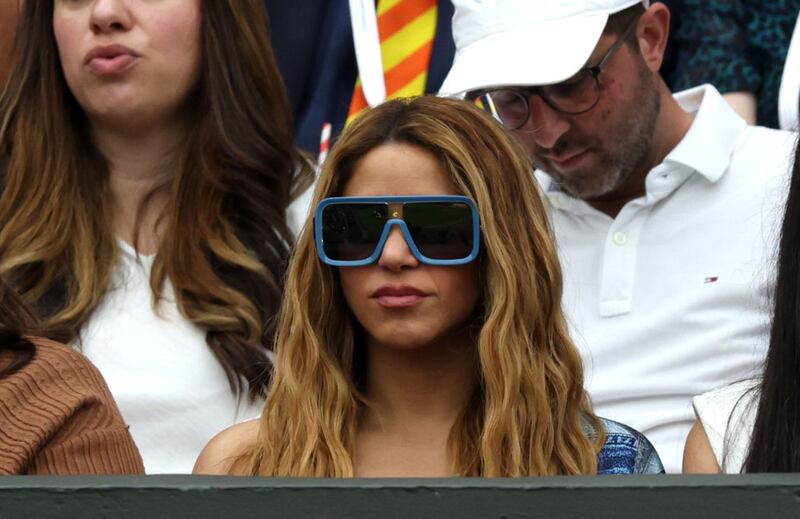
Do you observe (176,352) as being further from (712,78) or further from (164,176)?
(712,78)

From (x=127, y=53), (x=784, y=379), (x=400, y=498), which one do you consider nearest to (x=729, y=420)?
(x=784, y=379)

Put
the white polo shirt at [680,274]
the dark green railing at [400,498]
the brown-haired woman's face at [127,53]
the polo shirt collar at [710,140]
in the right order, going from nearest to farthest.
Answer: the dark green railing at [400,498] < the white polo shirt at [680,274] < the brown-haired woman's face at [127,53] < the polo shirt collar at [710,140]

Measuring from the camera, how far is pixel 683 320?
3111mm

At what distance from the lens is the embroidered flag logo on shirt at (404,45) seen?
12.6 ft

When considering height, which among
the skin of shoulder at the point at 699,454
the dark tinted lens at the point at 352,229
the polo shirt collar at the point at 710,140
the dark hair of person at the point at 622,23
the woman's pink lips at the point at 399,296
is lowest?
the skin of shoulder at the point at 699,454

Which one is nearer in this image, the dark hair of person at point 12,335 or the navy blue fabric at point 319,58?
the dark hair of person at point 12,335

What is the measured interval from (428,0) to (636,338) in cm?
114

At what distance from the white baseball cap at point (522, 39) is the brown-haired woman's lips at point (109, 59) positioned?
623 millimetres

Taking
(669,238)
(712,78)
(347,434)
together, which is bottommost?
(347,434)

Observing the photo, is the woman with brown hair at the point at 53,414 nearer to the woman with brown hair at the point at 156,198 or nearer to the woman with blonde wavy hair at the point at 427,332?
the woman with blonde wavy hair at the point at 427,332

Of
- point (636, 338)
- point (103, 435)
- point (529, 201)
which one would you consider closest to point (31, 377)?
point (103, 435)

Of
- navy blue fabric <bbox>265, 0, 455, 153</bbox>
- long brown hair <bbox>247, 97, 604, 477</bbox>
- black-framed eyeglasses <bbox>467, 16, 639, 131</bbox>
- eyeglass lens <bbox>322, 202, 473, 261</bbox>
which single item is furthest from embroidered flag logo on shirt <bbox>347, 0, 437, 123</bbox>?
eyeglass lens <bbox>322, 202, 473, 261</bbox>

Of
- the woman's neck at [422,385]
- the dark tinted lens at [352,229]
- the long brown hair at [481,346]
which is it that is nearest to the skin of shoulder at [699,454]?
the long brown hair at [481,346]

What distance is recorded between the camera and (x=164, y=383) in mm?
2934
